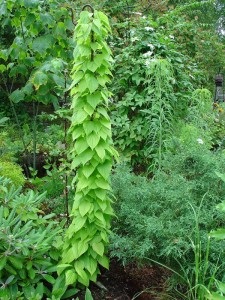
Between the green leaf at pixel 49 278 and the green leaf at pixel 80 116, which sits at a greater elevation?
the green leaf at pixel 80 116

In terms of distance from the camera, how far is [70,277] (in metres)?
2.54

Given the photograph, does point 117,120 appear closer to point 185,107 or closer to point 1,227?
point 185,107

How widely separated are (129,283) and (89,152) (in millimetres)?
1086

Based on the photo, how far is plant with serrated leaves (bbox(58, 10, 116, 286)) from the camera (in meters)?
2.40

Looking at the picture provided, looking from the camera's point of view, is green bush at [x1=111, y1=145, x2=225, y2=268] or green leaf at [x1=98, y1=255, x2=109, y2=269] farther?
green leaf at [x1=98, y1=255, x2=109, y2=269]

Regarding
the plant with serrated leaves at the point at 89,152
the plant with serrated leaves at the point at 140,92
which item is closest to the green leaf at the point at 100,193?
the plant with serrated leaves at the point at 89,152

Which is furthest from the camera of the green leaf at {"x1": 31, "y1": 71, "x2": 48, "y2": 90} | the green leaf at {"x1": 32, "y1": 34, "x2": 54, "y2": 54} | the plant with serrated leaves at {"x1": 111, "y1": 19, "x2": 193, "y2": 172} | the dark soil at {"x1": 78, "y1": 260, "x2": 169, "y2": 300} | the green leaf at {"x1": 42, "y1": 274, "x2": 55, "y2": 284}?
the plant with serrated leaves at {"x1": 111, "y1": 19, "x2": 193, "y2": 172}

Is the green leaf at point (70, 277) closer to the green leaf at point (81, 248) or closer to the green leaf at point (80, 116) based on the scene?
the green leaf at point (81, 248)

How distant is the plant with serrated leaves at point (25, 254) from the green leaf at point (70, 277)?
6 centimetres

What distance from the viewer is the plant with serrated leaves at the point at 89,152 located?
94.6 inches

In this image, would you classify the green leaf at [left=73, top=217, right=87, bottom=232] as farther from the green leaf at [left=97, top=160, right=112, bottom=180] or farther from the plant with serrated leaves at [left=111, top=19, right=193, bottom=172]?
the plant with serrated leaves at [left=111, top=19, right=193, bottom=172]

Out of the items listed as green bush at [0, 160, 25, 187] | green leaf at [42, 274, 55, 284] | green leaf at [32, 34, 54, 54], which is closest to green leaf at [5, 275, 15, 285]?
green leaf at [42, 274, 55, 284]

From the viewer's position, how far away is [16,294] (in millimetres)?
2400

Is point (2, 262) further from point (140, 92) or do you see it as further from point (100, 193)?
point (140, 92)
